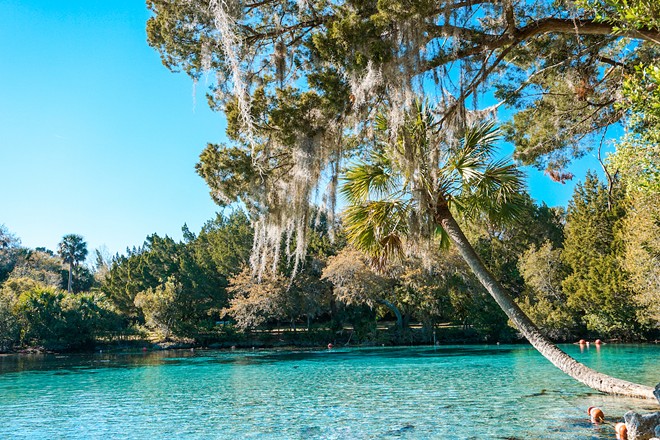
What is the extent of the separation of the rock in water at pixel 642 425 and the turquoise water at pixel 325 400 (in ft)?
2.43

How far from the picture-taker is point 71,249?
200ft

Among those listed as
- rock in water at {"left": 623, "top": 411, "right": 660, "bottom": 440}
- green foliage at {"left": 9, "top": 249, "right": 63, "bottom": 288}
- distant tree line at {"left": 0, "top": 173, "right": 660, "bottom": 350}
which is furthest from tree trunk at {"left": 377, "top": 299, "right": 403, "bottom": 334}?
green foliage at {"left": 9, "top": 249, "right": 63, "bottom": 288}

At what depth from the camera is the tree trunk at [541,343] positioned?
22.0ft

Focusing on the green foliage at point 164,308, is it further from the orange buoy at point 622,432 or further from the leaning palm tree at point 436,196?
the orange buoy at point 622,432

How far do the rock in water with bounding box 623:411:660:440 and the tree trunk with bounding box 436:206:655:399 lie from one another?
29cm

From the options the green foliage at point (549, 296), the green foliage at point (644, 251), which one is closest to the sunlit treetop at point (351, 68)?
the green foliage at point (644, 251)

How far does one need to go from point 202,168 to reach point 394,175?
3.15m

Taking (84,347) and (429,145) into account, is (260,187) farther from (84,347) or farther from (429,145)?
(84,347)

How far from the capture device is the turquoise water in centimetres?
912

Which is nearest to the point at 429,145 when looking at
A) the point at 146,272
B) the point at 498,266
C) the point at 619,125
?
the point at 619,125

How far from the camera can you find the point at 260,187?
786 centimetres

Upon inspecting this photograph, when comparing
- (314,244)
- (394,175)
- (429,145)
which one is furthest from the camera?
(314,244)

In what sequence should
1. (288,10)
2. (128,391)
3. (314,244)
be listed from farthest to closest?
(314,244) → (128,391) → (288,10)

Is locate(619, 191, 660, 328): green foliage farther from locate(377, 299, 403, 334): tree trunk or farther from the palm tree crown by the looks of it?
the palm tree crown
